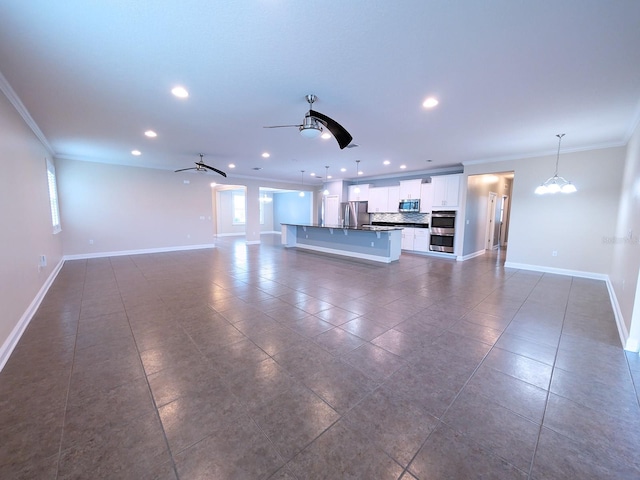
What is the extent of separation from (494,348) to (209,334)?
114 inches

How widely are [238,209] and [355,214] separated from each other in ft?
21.1

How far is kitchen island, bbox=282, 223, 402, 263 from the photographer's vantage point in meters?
6.64

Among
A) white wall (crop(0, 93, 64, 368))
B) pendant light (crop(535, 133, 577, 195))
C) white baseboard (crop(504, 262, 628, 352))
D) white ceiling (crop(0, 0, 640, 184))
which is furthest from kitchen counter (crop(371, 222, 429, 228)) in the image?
white wall (crop(0, 93, 64, 368))

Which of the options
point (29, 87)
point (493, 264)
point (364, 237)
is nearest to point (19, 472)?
point (29, 87)

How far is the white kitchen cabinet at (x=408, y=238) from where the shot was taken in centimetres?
830

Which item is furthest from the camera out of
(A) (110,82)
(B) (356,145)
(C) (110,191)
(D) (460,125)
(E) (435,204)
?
(E) (435,204)

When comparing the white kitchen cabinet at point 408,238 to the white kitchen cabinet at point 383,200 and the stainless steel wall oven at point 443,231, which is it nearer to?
the stainless steel wall oven at point 443,231

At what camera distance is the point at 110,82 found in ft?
8.85

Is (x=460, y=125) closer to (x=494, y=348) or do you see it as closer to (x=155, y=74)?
(x=494, y=348)

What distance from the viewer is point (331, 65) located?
2352 mm

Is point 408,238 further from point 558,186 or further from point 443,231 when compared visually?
point 558,186

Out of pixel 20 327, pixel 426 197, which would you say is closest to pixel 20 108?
pixel 20 327

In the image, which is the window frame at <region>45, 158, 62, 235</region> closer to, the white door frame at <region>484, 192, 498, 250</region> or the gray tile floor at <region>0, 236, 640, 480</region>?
the gray tile floor at <region>0, 236, 640, 480</region>

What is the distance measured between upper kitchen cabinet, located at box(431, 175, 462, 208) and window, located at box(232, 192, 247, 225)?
A: 28.7 feet
